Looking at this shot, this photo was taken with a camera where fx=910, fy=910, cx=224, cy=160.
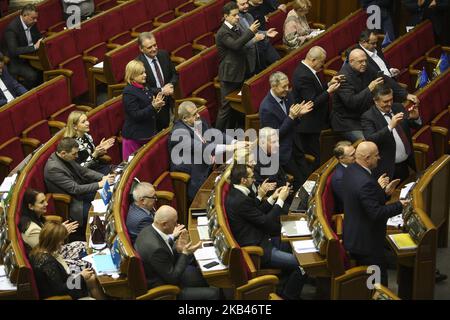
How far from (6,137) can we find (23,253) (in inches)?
55.4

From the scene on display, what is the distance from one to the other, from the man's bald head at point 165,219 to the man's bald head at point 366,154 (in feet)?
2.43

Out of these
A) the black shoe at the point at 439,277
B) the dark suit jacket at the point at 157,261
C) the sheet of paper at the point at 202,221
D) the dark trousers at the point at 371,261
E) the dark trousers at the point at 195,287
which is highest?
the dark suit jacket at the point at 157,261

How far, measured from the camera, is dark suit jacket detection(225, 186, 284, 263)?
370 centimetres

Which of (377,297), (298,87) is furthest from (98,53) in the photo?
(377,297)

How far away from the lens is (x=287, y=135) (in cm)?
434

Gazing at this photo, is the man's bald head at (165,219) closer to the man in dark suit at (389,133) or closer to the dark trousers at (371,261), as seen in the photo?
the dark trousers at (371,261)

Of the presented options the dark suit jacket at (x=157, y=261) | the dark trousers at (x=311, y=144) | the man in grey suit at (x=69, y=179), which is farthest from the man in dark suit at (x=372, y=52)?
the dark suit jacket at (x=157, y=261)

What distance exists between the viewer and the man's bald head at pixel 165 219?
137 inches

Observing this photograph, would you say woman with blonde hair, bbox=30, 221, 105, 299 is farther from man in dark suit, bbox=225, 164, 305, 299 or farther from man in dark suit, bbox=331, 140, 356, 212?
man in dark suit, bbox=331, 140, 356, 212

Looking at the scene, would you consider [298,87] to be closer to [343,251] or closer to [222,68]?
[222,68]

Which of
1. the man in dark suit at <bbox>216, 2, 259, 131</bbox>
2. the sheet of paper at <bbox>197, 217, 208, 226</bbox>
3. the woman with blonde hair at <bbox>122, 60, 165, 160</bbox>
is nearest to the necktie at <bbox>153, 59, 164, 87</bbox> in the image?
the woman with blonde hair at <bbox>122, 60, 165, 160</bbox>

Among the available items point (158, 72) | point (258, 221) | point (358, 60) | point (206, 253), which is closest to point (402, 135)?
point (358, 60)

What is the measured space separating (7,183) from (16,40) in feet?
5.67

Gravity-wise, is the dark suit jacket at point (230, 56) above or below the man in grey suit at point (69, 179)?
above
